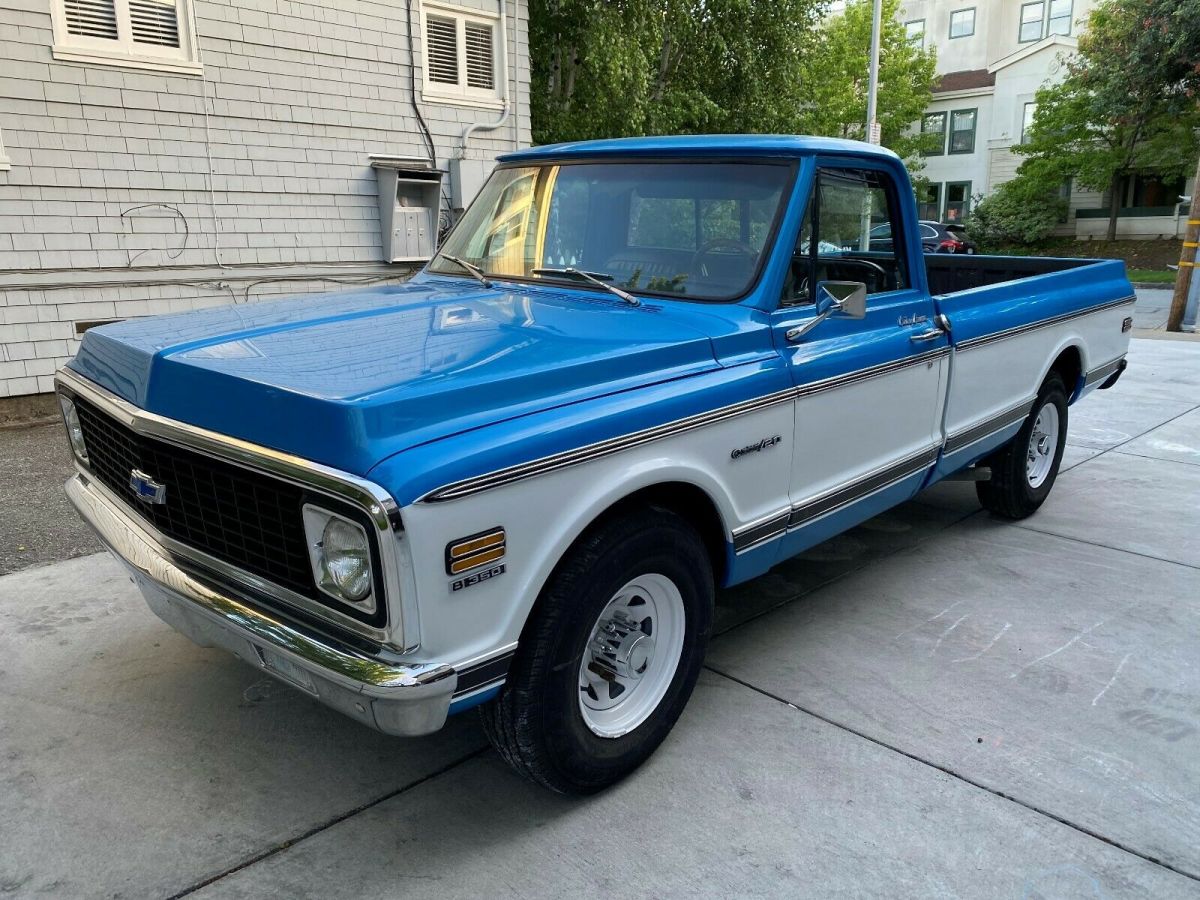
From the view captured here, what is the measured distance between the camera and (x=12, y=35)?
7.14 metres

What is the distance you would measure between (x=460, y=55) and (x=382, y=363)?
872 cm

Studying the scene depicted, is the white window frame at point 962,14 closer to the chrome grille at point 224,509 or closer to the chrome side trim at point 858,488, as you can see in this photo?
the chrome side trim at point 858,488

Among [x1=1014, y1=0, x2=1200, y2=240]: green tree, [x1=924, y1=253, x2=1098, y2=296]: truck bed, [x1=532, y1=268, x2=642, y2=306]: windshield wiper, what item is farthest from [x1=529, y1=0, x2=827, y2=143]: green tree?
[x1=1014, y1=0, x2=1200, y2=240]: green tree

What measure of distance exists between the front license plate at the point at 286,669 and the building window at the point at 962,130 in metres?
38.3

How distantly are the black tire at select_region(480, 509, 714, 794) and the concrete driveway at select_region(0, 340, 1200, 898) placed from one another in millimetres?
168

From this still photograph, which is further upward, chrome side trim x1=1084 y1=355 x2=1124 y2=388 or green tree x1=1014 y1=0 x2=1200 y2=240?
green tree x1=1014 y1=0 x2=1200 y2=240

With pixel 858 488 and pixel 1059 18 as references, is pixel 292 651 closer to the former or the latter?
pixel 858 488

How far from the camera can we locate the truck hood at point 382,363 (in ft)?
7.38

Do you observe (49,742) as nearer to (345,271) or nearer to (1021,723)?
(1021,723)

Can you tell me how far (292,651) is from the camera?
231 cm

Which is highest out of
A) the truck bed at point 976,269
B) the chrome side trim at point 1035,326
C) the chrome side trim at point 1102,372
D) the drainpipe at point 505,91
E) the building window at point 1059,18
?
the building window at point 1059,18

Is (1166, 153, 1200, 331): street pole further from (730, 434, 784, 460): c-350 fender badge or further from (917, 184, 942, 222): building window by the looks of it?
(917, 184, 942, 222): building window

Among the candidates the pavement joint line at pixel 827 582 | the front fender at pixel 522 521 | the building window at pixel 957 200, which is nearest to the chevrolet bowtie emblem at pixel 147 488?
the front fender at pixel 522 521

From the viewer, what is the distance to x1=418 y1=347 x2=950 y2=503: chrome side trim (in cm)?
220
